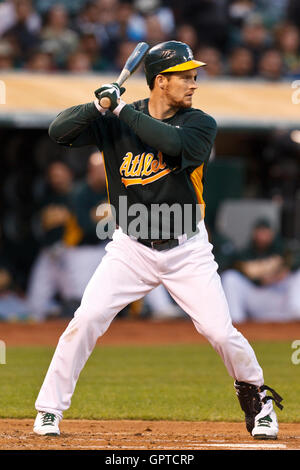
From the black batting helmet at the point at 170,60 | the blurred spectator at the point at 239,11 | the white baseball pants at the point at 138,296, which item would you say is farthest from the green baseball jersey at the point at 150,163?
the blurred spectator at the point at 239,11

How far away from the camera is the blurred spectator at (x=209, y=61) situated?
1276cm

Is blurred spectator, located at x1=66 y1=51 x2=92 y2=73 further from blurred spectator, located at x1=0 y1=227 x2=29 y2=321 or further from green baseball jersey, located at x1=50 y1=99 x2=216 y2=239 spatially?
green baseball jersey, located at x1=50 y1=99 x2=216 y2=239

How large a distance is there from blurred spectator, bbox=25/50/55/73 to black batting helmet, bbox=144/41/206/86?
6968mm

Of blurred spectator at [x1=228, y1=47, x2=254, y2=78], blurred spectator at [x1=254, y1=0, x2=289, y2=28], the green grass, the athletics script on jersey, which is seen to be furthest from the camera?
blurred spectator at [x1=254, y1=0, x2=289, y2=28]

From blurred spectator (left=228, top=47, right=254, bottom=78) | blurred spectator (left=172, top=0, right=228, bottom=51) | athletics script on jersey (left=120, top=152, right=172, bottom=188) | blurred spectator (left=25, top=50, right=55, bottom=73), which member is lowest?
athletics script on jersey (left=120, top=152, right=172, bottom=188)

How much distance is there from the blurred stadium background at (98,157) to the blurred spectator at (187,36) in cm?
2

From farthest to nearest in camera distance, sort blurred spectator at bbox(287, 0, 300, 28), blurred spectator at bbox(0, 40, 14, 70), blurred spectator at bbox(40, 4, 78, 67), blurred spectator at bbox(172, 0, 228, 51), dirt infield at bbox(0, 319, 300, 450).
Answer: blurred spectator at bbox(287, 0, 300, 28), blurred spectator at bbox(172, 0, 228, 51), blurred spectator at bbox(40, 4, 78, 67), blurred spectator at bbox(0, 40, 14, 70), dirt infield at bbox(0, 319, 300, 450)

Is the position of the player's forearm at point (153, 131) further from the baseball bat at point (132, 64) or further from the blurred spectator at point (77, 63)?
the blurred spectator at point (77, 63)

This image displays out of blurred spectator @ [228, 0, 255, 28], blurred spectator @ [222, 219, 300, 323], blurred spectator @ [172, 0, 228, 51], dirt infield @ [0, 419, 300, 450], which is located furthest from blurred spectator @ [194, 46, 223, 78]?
dirt infield @ [0, 419, 300, 450]

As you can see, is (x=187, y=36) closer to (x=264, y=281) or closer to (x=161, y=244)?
(x=264, y=281)

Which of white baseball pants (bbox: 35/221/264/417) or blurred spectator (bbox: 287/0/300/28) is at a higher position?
blurred spectator (bbox: 287/0/300/28)

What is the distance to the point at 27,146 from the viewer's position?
11.9 m

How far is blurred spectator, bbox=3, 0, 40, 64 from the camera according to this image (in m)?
12.1
